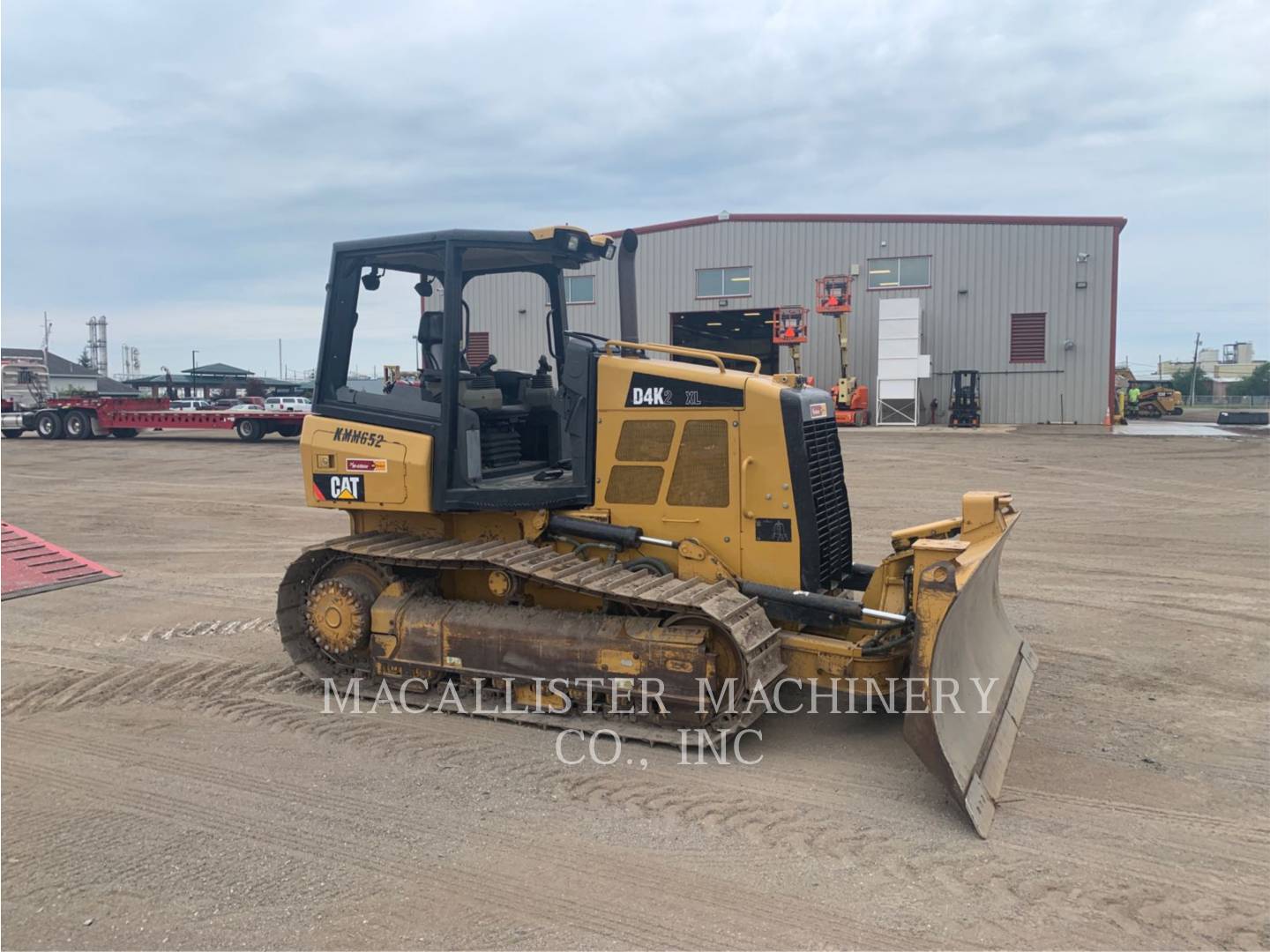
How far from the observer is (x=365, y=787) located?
474 cm

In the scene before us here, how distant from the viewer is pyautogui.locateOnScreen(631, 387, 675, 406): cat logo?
222 inches

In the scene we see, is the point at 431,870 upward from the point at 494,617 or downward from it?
downward

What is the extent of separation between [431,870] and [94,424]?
3057cm

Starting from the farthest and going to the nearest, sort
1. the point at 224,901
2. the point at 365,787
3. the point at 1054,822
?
the point at 365,787 → the point at 1054,822 → the point at 224,901

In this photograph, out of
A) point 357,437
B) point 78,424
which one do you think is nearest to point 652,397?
point 357,437

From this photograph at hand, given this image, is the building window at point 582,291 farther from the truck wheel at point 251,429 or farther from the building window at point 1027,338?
the building window at point 1027,338

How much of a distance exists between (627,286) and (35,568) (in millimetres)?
7454

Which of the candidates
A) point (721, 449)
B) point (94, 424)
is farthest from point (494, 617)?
point (94, 424)

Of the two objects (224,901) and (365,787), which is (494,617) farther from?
(224,901)

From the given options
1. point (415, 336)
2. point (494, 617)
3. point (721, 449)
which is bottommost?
point (494, 617)

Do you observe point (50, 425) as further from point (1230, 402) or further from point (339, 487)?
point (1230, 402)

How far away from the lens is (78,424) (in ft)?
97.7

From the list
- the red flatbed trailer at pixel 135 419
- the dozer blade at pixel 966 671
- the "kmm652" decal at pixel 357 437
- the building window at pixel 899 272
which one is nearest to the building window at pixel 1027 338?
the building window at pixel 899 272

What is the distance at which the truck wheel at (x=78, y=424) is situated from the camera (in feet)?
97.4
